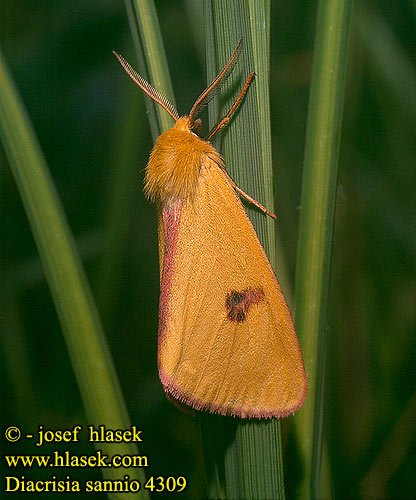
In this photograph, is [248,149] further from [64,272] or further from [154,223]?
[154,223]

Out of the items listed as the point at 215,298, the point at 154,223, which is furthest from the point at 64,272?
the point at 154,223

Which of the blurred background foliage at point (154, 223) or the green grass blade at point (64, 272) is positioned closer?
the green grass blade at point (64, 272)

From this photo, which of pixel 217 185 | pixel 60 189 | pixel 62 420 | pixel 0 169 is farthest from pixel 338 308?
pixel 0 169

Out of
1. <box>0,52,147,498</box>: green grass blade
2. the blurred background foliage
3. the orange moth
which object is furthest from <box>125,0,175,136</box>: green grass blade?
the blurred background foliage

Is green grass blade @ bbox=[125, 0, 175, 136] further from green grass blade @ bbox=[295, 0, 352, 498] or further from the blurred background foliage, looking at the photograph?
the blurred background foliage

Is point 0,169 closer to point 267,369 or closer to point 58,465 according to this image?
point 58,465

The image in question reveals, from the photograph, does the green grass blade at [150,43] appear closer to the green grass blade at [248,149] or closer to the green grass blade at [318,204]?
the green grass blade at [248,149]

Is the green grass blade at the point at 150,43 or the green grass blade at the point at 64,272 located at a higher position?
the green grass blade at the point at 150,43

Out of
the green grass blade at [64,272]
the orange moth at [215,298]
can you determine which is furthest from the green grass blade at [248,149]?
the green grass blade at [64,272]
